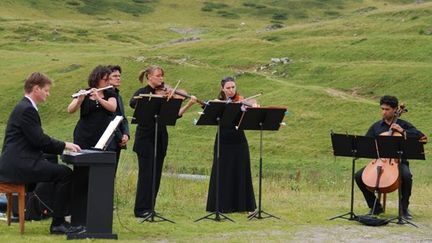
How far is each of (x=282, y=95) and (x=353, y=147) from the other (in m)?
21.8

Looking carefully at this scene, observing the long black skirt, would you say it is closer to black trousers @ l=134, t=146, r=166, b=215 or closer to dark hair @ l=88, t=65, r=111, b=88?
black trousers @ l=134, t=146, r=166, b=215

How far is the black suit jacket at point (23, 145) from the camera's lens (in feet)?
38.7

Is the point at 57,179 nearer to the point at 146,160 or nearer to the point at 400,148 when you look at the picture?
the point at 146,160

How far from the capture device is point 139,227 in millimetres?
13133

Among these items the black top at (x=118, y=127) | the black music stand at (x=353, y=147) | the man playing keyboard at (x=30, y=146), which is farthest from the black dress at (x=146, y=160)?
the black music stand at (x=353, y=147)

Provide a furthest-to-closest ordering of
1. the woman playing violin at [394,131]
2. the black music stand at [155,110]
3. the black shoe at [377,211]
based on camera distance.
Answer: the black shoe at [377,211]
the woman playing violin at [394,131]
the black music stand at [155,110]

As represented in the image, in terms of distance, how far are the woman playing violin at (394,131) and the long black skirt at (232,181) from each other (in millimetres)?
2034

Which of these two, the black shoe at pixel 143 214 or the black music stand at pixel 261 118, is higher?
the black music stand at pixel 261 118

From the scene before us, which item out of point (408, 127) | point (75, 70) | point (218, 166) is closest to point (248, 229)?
point (218, 166)

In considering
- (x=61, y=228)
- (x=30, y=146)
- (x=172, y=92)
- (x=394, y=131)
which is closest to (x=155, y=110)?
(x=172, y=92)

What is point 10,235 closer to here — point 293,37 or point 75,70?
point 75,70

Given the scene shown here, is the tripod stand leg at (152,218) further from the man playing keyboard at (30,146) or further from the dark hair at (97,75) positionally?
the dark hair at (97,75)

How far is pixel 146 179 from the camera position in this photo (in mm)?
14305

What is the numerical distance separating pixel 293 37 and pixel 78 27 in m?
27.8
